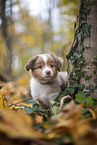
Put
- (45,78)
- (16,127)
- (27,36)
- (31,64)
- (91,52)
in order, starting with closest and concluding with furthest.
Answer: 1. (16,127)
2. (91,52)
3. (45,78)
4. (31,64)
5. (27,36)

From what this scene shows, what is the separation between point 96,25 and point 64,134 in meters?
1.62

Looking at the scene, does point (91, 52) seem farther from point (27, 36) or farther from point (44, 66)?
point (27, 36)

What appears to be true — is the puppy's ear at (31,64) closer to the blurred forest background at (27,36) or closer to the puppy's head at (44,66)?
the puppy's head at (44,66)

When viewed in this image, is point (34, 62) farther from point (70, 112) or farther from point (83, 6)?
point (70, 112)

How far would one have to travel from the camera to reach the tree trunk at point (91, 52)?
6.54 ft

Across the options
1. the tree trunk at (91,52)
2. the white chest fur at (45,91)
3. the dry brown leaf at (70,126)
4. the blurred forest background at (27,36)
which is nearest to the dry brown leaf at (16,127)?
the dry brown leaf at (70,126)

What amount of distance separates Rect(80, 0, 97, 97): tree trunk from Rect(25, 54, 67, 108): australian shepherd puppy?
92cm

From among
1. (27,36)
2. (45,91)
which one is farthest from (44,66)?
(27,36)

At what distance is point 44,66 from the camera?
9.69 feet

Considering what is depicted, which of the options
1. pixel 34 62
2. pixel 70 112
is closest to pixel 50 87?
pixel 34 62

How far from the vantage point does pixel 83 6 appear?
2.10 m

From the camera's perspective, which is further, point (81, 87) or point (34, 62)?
point (34, 62)

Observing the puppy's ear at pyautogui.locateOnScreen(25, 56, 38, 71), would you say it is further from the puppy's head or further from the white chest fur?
the white chest fur

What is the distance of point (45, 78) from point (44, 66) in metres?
0.26
